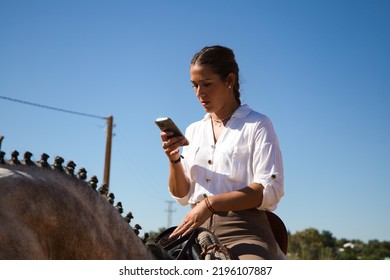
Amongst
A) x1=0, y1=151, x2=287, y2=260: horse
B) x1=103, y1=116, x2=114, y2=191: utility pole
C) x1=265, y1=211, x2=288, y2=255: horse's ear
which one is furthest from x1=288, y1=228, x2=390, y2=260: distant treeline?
x1=0, y1=151, x2=287, y2=260: horse

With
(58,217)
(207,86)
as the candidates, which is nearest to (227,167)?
(207,86)

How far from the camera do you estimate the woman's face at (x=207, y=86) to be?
10.1ft

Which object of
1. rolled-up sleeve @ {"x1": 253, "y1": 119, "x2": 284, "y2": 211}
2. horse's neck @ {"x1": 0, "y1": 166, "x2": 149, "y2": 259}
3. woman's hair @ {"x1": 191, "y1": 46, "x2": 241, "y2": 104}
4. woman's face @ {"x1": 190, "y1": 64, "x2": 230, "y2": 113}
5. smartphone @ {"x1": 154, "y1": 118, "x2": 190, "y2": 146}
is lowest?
horse's neck @ {"x1": 0, "y1": 166, "x2": 149, "y2": 259}

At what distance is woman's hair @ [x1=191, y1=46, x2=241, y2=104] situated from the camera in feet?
10.2

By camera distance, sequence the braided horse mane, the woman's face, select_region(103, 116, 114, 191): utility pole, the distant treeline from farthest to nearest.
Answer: select_region(103, 116, 114, 191): utility pole, the distant treeline, the woman's face, the braided horse mane

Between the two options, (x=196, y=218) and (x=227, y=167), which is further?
(x=227, y=167)

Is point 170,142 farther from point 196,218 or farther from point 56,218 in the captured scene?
point 56,218

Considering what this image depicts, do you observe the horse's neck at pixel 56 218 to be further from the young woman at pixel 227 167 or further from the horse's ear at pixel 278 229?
the horse's ear at pixel 278 229

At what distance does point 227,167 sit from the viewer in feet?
9.88

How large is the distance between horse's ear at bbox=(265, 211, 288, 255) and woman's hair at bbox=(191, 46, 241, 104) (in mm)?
810

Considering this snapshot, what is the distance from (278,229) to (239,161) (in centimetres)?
47

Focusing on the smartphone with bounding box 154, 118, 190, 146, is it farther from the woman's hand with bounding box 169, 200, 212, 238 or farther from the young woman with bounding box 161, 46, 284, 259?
the woman's hand with bounding box 169, 200, 212, 238

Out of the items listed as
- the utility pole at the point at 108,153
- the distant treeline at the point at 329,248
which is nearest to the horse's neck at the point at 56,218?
the distant treeline at the point at 329,248
